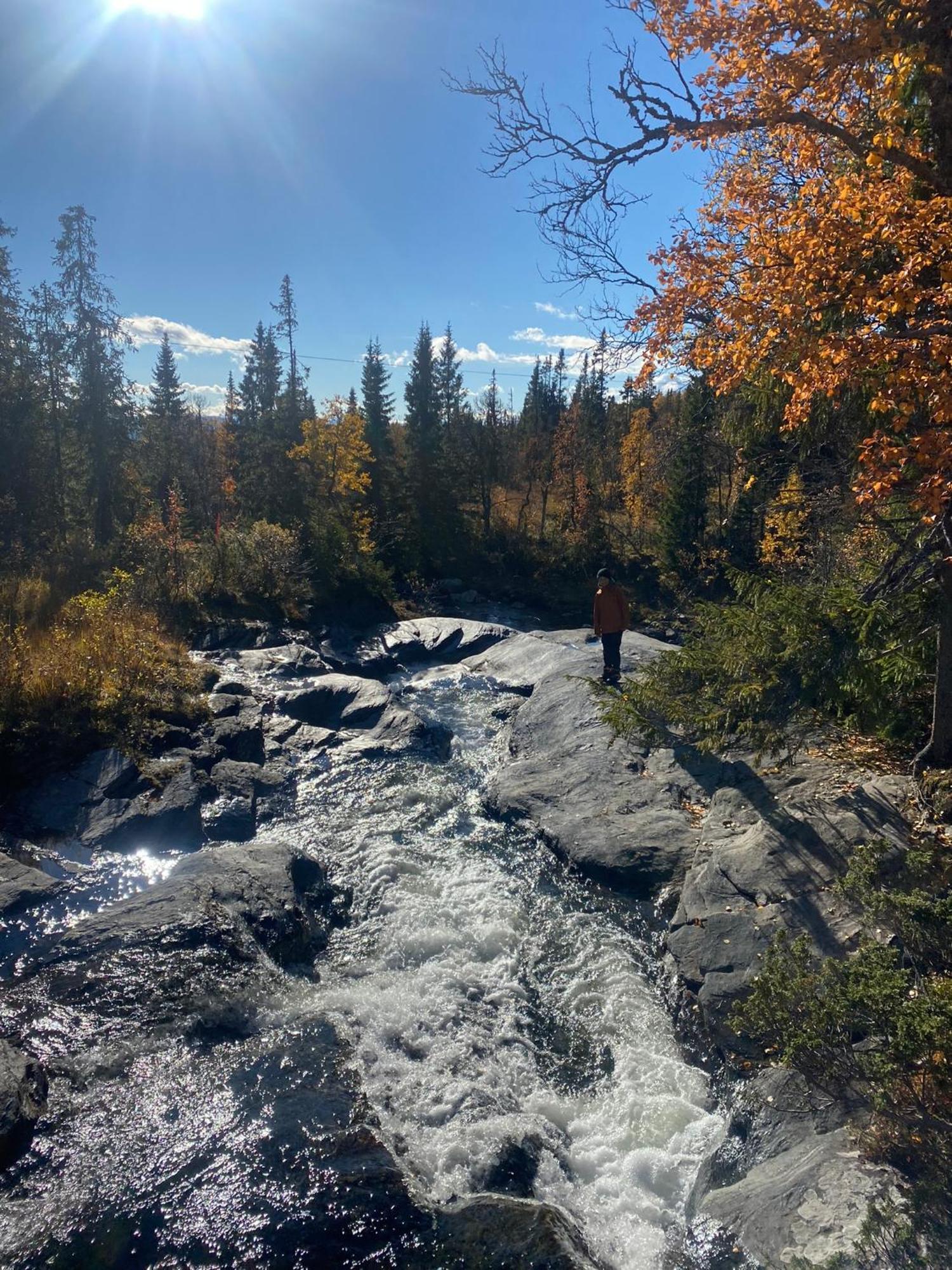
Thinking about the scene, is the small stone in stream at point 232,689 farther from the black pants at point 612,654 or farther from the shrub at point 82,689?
the black pants at point 612,654

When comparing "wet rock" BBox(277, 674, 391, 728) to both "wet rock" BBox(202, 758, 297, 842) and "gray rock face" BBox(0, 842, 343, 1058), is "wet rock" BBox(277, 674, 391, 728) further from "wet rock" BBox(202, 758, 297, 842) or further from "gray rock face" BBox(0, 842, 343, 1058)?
"gray rock face" BBox(0, 842, 343, 1058)

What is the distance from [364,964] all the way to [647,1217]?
11.4 feet

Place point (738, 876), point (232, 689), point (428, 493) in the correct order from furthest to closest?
point (428, 493) → point (232, 689) → point (738, 876)

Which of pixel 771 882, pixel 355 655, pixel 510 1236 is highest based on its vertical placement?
pixel 771 882

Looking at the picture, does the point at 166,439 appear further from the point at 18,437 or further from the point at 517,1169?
the point at 517,1169

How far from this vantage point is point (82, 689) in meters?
11.3

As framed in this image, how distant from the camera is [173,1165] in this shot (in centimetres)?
456

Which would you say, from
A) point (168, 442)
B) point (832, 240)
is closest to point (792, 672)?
point (832, 240)

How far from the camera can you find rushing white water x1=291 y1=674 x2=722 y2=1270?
4.90 meters

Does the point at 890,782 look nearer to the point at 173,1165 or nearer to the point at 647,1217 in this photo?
the point at 647,1217

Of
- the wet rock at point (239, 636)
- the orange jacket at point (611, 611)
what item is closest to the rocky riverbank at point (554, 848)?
the orange jacket at point (611, 611)

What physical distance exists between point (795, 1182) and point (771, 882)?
9.17ft

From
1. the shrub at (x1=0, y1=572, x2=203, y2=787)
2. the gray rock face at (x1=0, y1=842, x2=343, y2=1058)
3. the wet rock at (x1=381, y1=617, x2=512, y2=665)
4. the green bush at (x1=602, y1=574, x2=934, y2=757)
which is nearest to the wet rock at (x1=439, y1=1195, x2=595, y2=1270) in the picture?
the gray rock face at (x1=0, y1=842, x2=343, y2=1058)

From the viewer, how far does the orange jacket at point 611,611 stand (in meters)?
12.6
